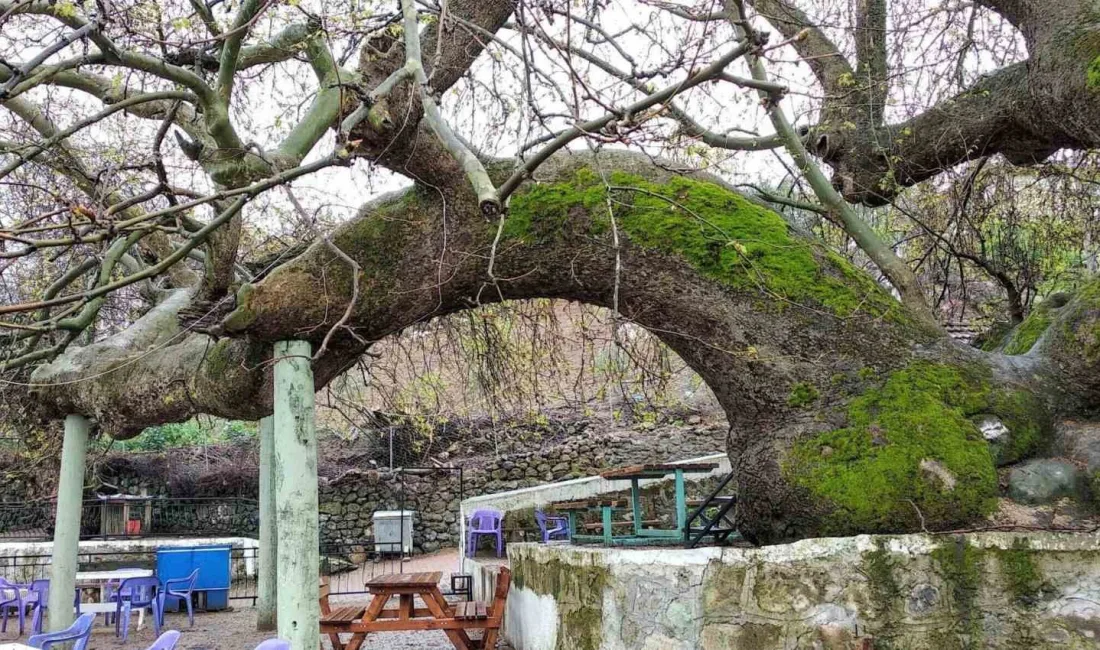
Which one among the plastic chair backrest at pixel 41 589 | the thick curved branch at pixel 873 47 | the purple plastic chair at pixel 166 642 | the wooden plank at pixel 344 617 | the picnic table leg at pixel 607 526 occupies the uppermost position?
the thick curved branch at pixel 873 47

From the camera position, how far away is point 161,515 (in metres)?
17.1

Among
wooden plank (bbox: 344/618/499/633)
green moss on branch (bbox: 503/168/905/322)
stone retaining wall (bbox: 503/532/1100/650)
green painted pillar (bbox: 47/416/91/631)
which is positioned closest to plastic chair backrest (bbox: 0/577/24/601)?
green painted pillar (bbox: 47/416/91/631)

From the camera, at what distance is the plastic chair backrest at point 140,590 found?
984 cm

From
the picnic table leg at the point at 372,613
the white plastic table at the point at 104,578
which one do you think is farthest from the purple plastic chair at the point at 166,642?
the white plastic table at the point at 104,578

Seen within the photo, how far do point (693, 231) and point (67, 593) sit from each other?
7224mm

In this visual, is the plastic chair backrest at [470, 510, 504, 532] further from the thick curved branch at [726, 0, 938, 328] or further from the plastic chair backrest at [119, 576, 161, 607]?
the thick curved branch at [726, 0, 938, 328]

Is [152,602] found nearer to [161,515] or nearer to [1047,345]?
[161,515]

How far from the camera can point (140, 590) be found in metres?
10.1

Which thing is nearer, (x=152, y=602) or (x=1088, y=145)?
(x=1088, y=145)

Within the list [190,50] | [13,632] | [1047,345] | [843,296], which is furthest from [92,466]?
[1047,345]

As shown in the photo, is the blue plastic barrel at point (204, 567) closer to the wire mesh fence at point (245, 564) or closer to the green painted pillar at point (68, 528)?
the wire mesh fence at point (245, 564)

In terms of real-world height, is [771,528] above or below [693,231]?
below

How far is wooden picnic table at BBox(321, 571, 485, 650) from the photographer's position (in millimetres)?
6723

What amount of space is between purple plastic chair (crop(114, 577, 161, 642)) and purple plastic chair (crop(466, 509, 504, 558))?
498 cm
